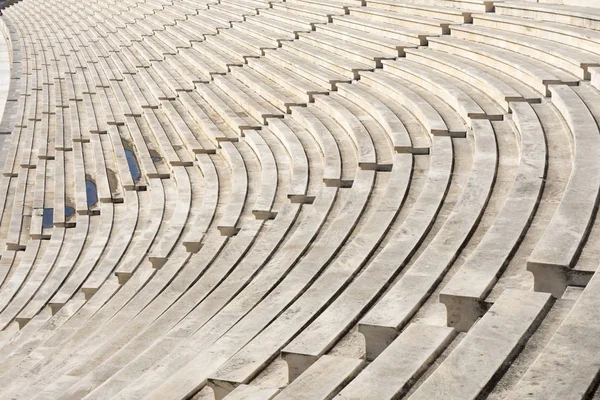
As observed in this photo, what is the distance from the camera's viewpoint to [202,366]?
181 inches

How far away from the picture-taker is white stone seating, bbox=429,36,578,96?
27.3 ft

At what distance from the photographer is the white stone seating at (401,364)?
3523 millimetres

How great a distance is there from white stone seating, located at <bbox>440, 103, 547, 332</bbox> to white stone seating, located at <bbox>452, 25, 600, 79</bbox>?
1766 mm

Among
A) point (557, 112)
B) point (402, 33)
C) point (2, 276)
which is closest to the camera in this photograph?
point (557, 112)

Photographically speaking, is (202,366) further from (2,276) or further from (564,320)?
(2,276)

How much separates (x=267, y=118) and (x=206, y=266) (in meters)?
4.68

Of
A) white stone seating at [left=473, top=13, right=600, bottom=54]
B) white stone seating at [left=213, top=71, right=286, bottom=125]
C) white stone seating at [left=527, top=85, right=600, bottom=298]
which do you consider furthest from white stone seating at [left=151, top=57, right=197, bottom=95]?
white stone seating at [left=527, top=85, right=600, bottom=298]

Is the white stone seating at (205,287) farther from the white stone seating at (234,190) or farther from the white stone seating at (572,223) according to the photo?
the white stone seating at (572,223)

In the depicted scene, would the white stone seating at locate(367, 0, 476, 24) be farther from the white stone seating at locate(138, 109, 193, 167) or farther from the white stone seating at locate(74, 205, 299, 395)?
the white stone seating at locate(74, 205, 299, 395)

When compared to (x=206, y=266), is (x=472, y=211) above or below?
above

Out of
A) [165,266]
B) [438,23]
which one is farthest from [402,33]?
[165,266]

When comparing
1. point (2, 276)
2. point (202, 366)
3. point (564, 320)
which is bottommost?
point (2, 276)

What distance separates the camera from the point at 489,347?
3.60 metres

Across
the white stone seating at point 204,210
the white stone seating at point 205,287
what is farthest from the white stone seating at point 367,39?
the white stone seating at point 205,287
